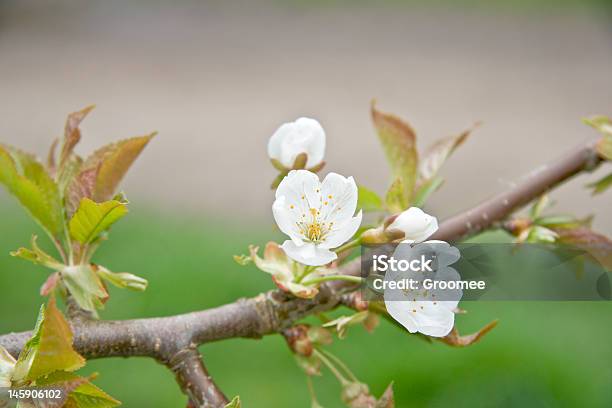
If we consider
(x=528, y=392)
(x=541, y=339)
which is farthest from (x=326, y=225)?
(x=541, y=339)

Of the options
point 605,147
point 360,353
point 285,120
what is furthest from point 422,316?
point 285,120

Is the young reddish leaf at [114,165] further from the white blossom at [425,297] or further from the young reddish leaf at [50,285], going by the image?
the white blossom at [425,297]

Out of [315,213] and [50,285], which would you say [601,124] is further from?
Answer: [50,285]

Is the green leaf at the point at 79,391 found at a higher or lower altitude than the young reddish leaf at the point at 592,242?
higher

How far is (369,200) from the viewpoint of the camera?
0.75m

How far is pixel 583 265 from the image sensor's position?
2.46 feet

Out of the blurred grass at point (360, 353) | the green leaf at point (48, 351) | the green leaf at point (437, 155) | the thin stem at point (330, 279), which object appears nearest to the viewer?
the green leaf at point (48, 351)

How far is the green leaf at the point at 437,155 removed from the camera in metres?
0.79

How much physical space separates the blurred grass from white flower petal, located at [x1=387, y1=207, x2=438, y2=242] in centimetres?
130

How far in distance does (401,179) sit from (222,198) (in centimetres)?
277

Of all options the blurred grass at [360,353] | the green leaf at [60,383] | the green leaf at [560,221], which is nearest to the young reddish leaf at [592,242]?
the green leaf at [560,221]

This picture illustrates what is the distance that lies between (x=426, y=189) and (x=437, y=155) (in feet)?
0.23

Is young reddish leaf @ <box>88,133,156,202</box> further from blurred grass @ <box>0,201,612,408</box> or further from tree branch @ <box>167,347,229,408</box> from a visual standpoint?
Answer: blurred grass @ <box>0,201,612,408</box>

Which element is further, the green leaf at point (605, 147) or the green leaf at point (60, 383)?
the green leaf at point (605, 147)
